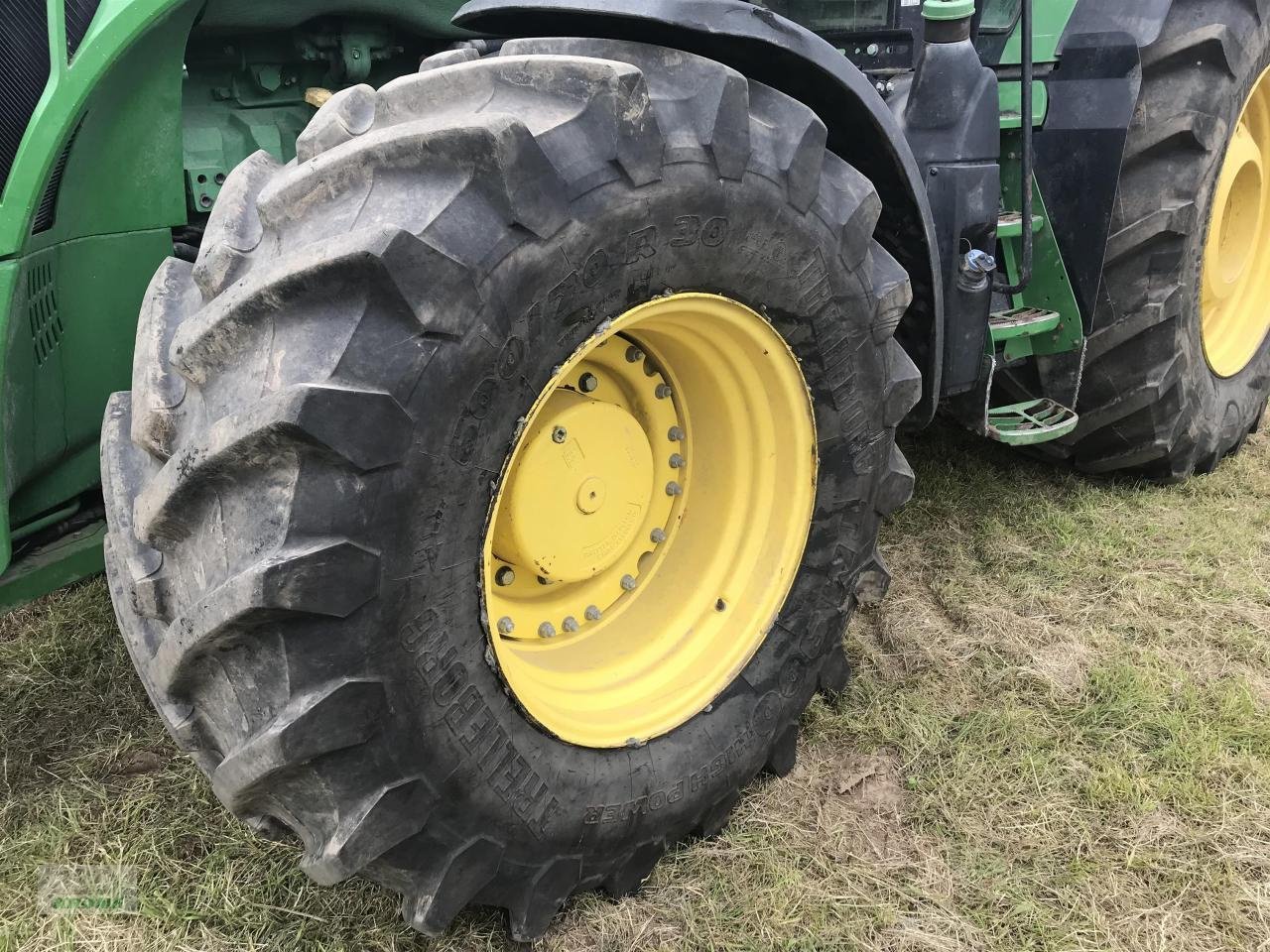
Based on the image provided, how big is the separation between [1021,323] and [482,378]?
6.57ft

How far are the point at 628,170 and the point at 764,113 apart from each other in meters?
0.42

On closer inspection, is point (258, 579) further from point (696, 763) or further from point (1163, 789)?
point (1163, 789)

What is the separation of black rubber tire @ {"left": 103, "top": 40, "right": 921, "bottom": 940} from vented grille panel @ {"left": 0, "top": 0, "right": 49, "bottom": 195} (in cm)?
33

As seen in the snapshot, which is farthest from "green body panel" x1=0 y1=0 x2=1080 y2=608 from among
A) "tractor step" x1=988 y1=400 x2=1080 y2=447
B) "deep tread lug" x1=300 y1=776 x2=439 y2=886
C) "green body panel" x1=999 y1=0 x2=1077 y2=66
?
"tractor step" x1=988 y1=400 x2=1080 y2=447

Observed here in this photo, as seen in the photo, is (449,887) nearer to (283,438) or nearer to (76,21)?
(283,438)

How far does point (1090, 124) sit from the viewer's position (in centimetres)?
306

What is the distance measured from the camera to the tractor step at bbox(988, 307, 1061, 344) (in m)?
2.98

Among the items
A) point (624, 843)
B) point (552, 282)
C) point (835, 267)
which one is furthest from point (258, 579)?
point (835, 267)

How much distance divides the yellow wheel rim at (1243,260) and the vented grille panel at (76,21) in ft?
11.2

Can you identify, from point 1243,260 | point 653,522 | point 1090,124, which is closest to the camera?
point 653,522

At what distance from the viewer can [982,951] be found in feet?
6.57

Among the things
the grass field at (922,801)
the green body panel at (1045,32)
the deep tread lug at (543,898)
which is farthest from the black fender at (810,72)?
the deep tread lug at (543,898)

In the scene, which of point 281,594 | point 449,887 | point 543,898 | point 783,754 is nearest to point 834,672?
point 783,754

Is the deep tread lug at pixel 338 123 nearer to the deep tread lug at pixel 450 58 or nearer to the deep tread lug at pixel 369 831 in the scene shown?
the deep tread lug at pixel 450 58
